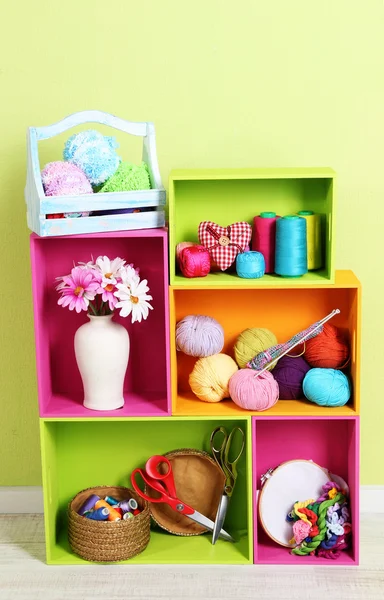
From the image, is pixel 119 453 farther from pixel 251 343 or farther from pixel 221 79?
pixel 221 79

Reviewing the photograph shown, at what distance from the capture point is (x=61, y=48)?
8.82ft

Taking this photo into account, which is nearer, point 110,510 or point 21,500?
point 110,510

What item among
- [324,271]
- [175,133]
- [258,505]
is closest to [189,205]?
[175,133]

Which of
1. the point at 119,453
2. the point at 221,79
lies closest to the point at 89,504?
the point at 119,453

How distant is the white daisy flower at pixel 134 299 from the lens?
2.51m

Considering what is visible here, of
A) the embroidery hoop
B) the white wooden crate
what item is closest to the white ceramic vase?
the white wooden crate

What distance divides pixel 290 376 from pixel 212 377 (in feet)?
0.75

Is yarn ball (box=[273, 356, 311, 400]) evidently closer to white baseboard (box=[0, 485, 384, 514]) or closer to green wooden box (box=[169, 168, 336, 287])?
green wooden box (box=[169, 168, 336, 287])

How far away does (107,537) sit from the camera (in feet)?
8.58

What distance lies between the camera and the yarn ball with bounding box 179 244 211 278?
2.52 m

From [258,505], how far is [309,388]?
400 millimetres

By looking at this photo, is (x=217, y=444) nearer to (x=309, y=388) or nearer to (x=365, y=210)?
(x=309, y=388)

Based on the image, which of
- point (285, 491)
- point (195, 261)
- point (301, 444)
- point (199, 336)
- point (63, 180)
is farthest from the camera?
point (301, 444)

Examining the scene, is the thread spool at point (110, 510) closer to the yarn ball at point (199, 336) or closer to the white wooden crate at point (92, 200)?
the yarn ball at point (199, 336)
